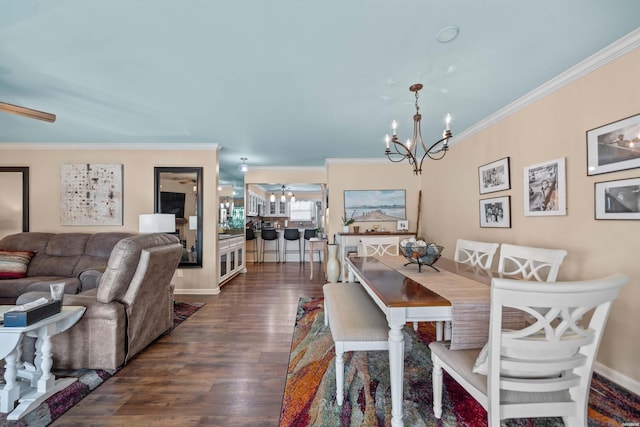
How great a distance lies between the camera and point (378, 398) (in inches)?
70.1

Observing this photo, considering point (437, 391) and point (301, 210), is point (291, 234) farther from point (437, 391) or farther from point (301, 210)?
point (437, 391)

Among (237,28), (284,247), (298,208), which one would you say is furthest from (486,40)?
(298,208)

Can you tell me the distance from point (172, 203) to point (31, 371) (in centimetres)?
287

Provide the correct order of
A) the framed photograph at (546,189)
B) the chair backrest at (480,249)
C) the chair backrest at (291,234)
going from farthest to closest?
the chair backrest at (291,234), the chair backrest at (480,249), the framed photograph at (546,189)

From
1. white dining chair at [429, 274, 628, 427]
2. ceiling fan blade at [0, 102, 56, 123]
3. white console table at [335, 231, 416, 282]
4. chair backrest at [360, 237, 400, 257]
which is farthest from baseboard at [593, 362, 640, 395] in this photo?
ceiling fan blade at [0, 102, 56, 123]

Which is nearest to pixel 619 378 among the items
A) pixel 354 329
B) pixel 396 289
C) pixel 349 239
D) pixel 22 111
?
pixel 396 289

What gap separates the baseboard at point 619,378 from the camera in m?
1.84

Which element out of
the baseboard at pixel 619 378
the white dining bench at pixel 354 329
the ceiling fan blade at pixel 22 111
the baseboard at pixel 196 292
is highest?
the ceiling fan blade at pixel 22 111

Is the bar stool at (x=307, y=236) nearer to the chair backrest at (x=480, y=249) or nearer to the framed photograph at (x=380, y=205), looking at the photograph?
the framed photograph at (x=380, y=205)

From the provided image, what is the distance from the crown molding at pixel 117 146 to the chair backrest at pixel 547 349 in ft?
14.2

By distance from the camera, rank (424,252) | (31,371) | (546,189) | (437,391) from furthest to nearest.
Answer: (546,189) → (424,252) → (31,371) → (437,391)

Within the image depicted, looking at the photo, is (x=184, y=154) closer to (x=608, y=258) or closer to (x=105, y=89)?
(x=105, y=89)

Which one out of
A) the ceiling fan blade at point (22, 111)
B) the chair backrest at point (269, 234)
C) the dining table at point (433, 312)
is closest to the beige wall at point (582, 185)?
the dining table at point (433, 312)

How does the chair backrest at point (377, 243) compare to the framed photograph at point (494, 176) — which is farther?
the chair backrest at point (377, 243)
